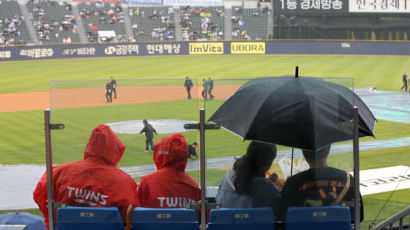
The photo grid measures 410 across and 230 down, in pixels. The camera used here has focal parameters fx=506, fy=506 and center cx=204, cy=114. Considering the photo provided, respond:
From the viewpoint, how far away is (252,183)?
3633 mm

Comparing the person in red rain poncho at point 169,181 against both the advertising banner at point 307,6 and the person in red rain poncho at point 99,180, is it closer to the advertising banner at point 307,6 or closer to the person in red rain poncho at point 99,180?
the person in red rain poncho at point 99,180

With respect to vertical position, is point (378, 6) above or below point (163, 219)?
above

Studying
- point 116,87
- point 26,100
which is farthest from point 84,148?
point 26,100

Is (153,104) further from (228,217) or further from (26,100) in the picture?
(26,100)

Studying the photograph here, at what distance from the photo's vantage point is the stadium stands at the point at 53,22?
136 feet

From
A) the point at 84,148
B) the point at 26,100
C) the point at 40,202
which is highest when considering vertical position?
the point at 84,148

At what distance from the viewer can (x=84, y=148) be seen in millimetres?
3877

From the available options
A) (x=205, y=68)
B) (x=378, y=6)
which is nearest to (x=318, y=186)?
(x=205, y=68)

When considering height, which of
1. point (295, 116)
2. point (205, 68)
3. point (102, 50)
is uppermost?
point (295, 116)

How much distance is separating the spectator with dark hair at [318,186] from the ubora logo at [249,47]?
38.8 meters

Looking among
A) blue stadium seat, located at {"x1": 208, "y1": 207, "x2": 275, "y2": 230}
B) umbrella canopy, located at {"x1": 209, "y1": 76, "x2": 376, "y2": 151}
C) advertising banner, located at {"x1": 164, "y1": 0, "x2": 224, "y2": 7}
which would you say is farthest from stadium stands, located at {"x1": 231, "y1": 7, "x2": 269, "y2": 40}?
blue stadium seat, located at {"x1": 208, "y1": 207, "x2": 275, "y2": 230}

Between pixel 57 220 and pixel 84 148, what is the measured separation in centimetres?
59

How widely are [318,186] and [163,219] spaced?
113cm

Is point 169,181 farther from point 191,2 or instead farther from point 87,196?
point 191,2
